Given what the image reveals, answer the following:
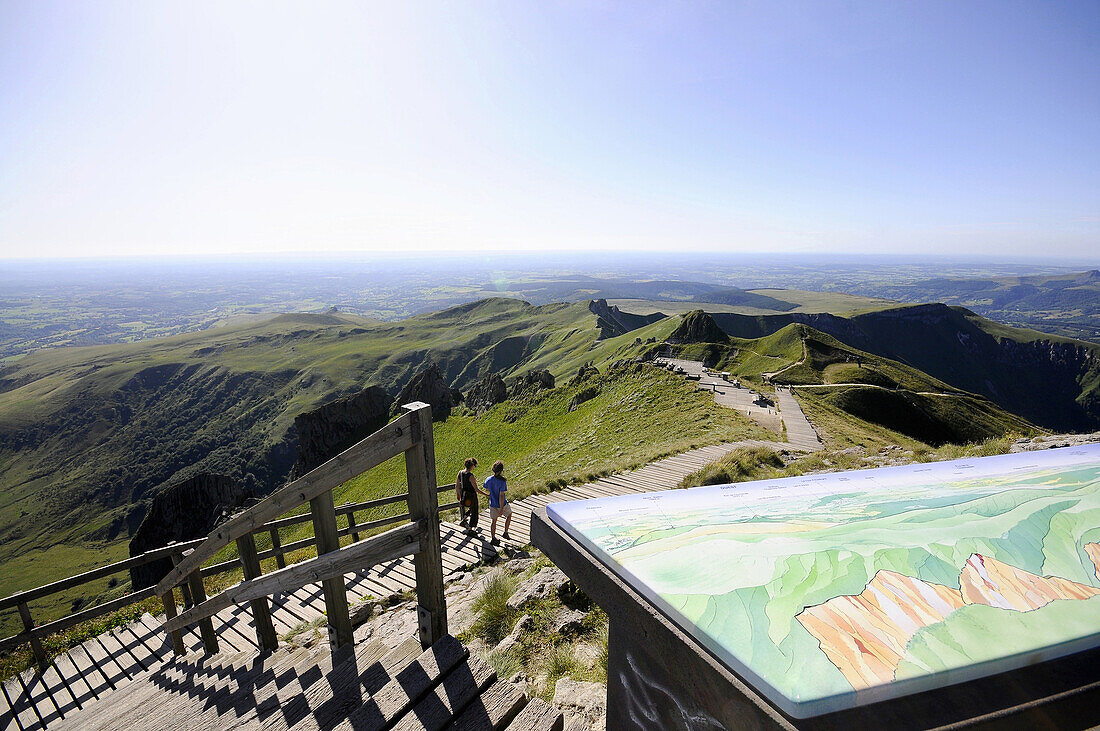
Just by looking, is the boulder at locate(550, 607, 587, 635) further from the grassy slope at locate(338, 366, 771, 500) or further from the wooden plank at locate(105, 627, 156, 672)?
the grassy slope at locate(338, 366, 771, 500)

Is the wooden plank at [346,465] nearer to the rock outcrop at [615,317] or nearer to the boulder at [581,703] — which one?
the boulder at [581,703]

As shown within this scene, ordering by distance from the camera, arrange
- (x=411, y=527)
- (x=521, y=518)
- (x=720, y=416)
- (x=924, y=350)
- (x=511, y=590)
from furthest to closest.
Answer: (x=924, y=350) < (x=720, y=416) < (x=521, y=518) < (x=511, y=590) < (x=411, y=527)

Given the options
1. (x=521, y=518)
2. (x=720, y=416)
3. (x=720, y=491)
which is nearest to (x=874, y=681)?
(x=720, y=491)

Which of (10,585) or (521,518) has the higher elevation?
(521,518)

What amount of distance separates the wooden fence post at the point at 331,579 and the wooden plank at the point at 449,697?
112cm

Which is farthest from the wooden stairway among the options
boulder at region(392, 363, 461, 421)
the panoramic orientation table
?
boulder at region(392, 363, 461, 421)

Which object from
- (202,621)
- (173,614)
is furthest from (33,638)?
(202,621)

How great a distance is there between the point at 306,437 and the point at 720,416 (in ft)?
204

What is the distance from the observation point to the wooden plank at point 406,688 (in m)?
3.46

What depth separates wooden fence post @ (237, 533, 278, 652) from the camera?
16.9 ft

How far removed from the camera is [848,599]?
2645 mm

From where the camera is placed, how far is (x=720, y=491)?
14.5 ft

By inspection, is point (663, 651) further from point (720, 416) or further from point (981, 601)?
point (720, 416)

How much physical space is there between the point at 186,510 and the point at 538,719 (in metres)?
71.8
